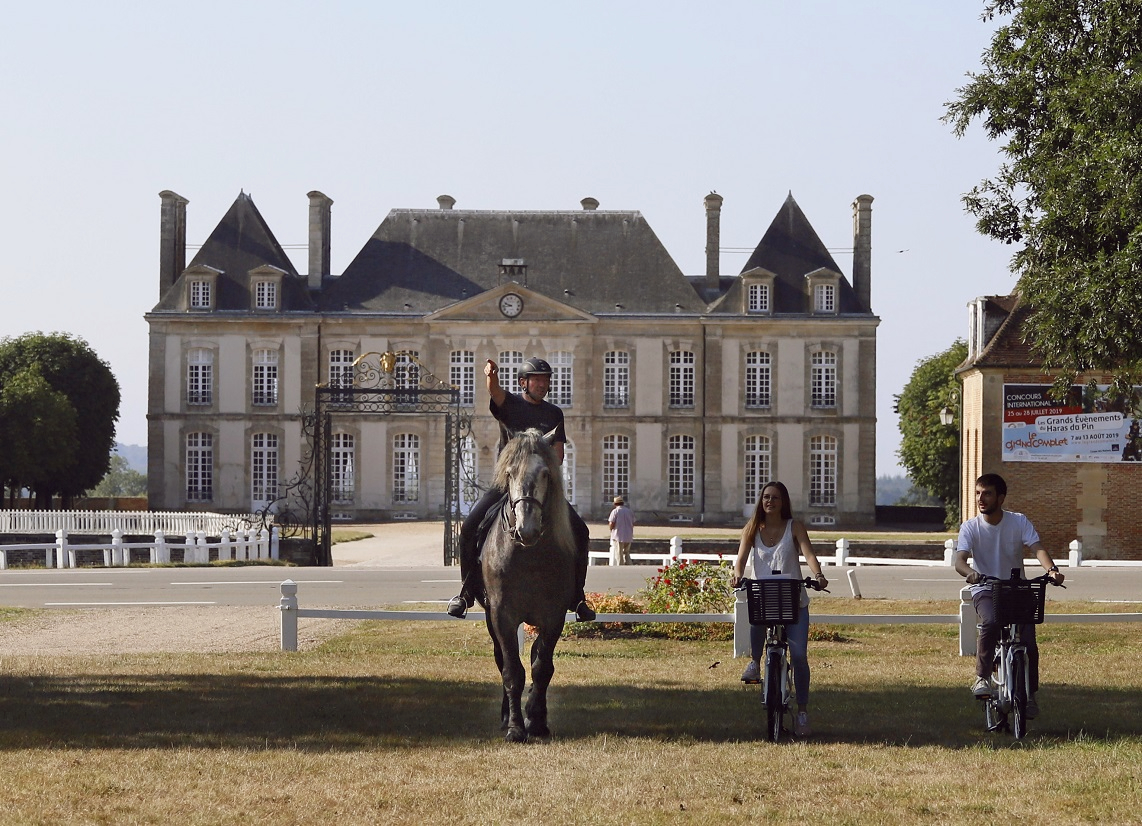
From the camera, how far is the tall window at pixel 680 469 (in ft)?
162

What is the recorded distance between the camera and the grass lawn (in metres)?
6.25

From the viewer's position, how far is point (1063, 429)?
3241 cm

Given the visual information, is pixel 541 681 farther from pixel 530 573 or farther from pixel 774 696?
pixel 774 696

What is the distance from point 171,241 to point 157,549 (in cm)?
2551

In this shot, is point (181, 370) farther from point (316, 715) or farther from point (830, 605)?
point (316, 715)

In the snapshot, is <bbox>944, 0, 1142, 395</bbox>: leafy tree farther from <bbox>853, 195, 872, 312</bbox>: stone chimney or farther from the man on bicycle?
<bbox>853, 195, 872, 312</bbox>: stone chimney

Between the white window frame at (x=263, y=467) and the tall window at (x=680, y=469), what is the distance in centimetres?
1275

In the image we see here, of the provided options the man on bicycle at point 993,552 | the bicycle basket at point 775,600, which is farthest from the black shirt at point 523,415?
the man on bicycle at point 993,552

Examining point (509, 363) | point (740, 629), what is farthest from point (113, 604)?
point (509, 363)

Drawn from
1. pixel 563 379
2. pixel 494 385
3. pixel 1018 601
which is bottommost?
pixel 1018 601

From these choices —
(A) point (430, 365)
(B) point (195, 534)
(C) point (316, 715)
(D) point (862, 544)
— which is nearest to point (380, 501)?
(A) point (430, 365)

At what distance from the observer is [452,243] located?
51.4 metres

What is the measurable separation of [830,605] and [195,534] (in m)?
15.2

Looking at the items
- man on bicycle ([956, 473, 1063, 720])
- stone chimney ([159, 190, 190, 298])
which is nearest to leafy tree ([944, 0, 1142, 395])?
man on bicycle ([956, 473, 1063, 720])
